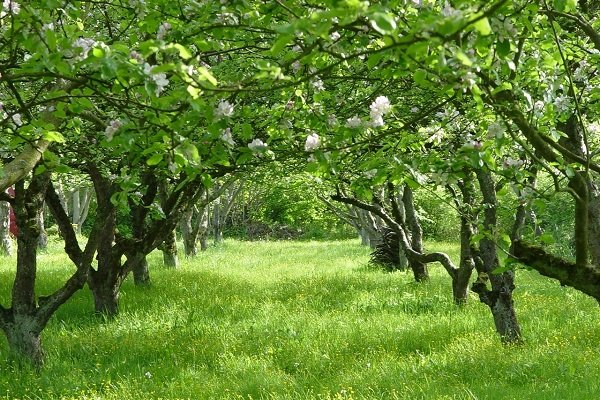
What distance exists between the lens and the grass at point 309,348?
242 inches

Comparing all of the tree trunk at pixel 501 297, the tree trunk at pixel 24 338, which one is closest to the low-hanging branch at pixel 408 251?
the tree trunk at pixel 501 297

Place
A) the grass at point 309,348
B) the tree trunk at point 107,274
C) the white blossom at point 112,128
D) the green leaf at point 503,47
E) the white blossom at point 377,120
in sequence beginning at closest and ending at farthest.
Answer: the green leaf at point 503,47 → the white blossom at point 112,128 → the white blossom at point 377,120 → the grass at point 309,348 → the tree trunk at point 107,274

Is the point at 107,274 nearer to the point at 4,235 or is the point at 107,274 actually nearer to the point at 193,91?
the point at 193,91

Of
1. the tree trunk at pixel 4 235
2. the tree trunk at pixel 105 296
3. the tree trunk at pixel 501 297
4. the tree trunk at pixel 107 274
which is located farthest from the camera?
the tree trunk at pixel 4 235

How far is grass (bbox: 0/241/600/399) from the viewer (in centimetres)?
614

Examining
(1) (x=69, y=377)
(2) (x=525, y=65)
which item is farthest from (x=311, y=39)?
(1) (x=69, y=377)

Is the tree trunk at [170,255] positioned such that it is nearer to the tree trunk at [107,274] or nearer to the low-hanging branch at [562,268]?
the tree trunk at [107,274]

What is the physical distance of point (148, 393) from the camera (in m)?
6.08

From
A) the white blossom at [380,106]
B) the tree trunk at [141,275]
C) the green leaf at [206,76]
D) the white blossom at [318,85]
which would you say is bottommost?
the tree trunk at [141,275]

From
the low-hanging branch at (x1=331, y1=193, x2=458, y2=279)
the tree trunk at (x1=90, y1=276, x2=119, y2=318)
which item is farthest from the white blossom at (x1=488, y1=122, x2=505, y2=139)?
the tree trunk at (x1=90, y1=276, x2=119, y2=318)

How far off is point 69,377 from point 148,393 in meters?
1.29

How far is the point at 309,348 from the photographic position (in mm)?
7613

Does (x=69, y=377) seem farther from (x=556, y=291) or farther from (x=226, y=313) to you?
(x=556, y=291)

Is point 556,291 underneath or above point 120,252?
underneath
